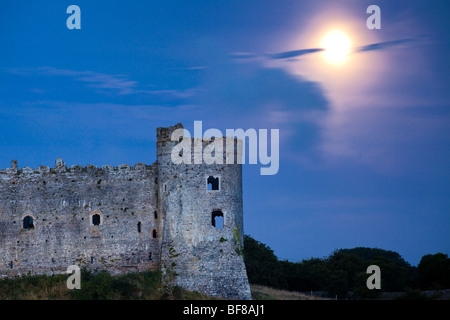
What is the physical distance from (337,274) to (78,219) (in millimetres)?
20719

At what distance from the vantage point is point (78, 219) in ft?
155

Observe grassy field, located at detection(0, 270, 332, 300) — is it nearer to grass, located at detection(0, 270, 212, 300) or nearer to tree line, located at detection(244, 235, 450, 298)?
grass, located at detection(0, 270, 212, 300)

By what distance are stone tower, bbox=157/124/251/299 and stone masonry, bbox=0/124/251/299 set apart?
57 millimetres

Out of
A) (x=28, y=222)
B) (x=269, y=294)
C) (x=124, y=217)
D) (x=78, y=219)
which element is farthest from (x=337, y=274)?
(x=28, y=222)

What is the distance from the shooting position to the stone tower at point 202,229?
44.1 meters

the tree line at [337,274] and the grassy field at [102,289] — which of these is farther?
the tree line at [337,274]

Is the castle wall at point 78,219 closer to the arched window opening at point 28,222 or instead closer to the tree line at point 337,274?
the arched window opening at point 28,222

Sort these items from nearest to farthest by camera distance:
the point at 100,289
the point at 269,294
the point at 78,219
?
the point at 100,289
the point at 269,294
the point at 78,219

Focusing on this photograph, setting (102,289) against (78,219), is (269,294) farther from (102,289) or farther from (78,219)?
(78,219)

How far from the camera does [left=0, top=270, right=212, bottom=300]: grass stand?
43.2 m

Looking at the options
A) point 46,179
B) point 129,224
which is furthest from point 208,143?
point 46,179

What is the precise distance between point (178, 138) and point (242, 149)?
3866 mm

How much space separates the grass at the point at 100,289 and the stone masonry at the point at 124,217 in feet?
2.97

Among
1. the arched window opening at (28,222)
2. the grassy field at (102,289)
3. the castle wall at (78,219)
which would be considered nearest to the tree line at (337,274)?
the grassy field at (102,289)
